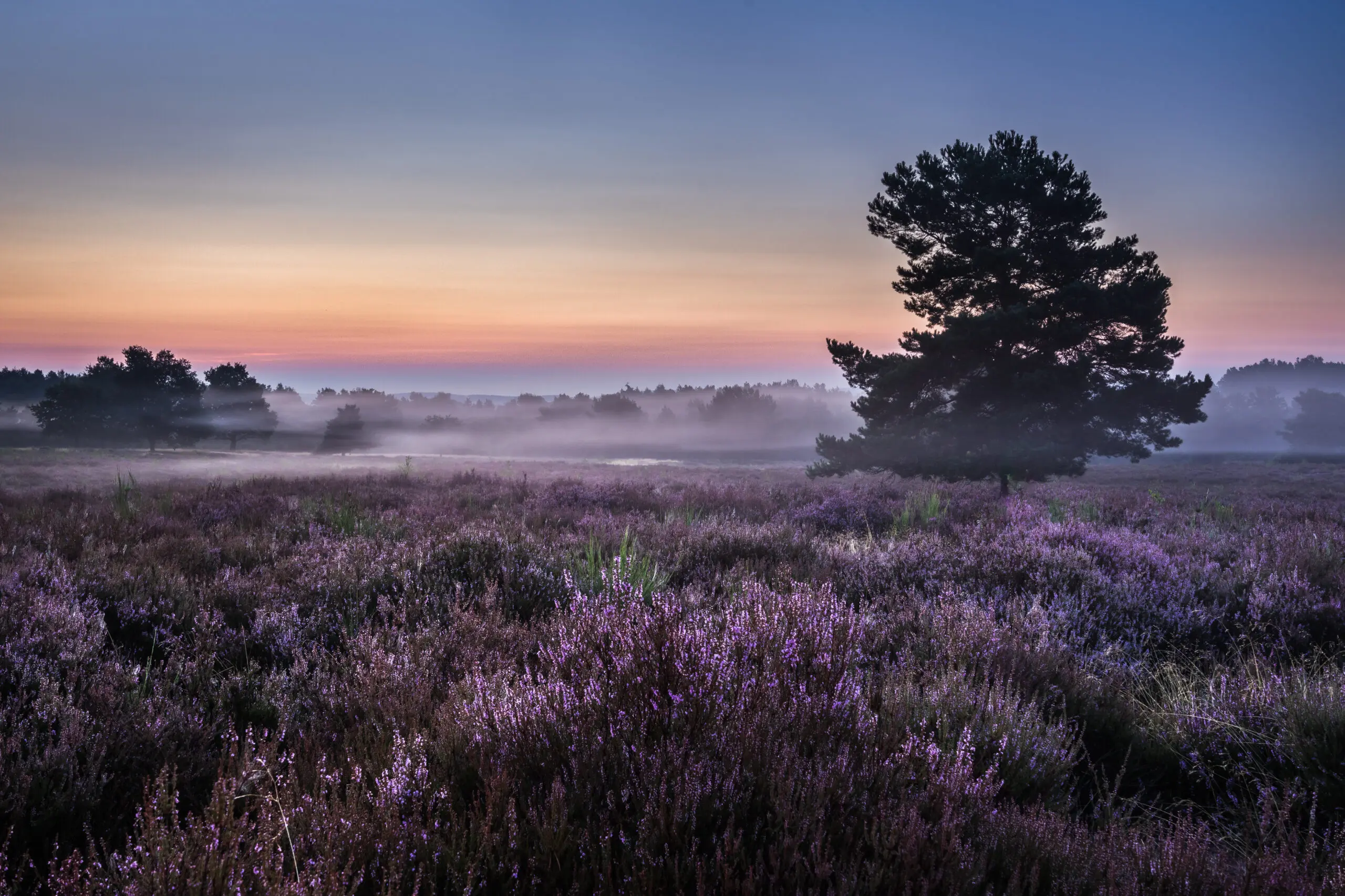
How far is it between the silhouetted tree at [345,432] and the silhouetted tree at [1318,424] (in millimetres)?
107283

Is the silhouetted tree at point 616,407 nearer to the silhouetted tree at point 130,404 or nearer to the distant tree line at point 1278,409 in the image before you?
the silhouetted tree at point 130,404

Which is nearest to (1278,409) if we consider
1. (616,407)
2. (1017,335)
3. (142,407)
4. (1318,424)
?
(1318,424)

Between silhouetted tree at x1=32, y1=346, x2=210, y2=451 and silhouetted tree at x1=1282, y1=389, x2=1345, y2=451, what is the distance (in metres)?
118

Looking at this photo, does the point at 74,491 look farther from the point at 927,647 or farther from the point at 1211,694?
the point at 1211,694

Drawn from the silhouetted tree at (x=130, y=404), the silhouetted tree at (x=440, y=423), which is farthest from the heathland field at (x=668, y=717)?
the silhouetted tree at (x=440, y=423)

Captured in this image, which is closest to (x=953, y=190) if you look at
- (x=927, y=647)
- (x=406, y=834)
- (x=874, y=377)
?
(x=874, y=377)

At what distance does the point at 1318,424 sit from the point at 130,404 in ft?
415

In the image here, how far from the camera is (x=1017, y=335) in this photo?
1812 centimetres

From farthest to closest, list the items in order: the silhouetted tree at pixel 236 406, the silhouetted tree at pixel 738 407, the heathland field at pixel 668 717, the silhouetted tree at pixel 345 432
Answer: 1. the silhouetted tree at pixel 738 407
2. the silhouetted tree at pixel 345 432
3. the silhouetted tree at pixel 236 406
4. the heathland field at pixel 668 717

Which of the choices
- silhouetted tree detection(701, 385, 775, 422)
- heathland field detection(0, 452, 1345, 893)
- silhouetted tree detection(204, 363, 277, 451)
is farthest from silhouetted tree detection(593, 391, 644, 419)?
heathland field detection(0, 452, 1345, 893)

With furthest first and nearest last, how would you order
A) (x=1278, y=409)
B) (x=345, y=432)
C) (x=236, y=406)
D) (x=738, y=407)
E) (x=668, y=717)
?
(x=1278, y=409) < (x=738, y=407) < (x=345, y=432) < (x=236, y=406) < (x=668, y=717)

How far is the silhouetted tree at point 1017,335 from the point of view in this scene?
1809cm

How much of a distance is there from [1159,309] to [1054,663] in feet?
61.3

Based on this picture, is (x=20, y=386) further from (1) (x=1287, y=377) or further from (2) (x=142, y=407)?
(1) (x=1287, y=377)
